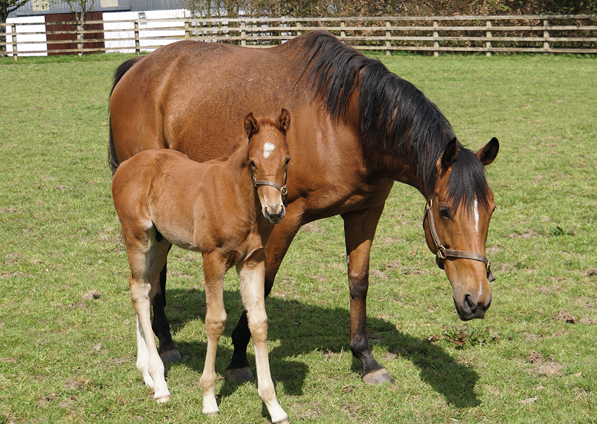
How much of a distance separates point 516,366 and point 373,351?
1105mm

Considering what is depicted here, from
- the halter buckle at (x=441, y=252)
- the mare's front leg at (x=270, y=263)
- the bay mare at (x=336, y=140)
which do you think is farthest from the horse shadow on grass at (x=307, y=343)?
the halter buckle at (x=441, y=252)

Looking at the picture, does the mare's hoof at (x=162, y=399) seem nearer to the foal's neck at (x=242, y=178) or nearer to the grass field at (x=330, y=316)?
the grass field at (x=330, y=316)

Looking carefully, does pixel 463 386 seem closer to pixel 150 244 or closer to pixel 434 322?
pixel 434 322

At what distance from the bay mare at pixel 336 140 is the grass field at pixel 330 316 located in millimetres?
415

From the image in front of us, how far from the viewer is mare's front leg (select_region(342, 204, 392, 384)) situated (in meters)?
4.57

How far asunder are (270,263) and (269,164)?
1302 mm

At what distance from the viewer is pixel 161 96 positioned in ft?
17.4

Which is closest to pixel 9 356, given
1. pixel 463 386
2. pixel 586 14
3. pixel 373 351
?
pixel 373 351

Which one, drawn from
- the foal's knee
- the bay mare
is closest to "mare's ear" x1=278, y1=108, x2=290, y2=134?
the bay mare

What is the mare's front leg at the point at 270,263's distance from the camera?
169 inches

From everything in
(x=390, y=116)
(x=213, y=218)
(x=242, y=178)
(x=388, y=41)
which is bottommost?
(x=213, y=218)

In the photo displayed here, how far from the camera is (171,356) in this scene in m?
4.67

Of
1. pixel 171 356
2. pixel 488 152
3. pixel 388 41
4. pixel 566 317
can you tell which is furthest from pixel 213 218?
pixel 388 41

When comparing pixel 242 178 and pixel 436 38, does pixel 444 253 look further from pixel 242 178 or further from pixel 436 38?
pixel 436 38
